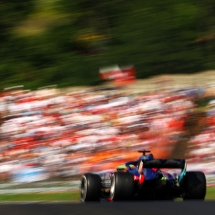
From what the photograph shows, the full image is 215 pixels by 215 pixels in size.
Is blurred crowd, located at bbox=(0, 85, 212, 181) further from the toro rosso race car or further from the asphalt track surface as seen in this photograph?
the asphalt track surface

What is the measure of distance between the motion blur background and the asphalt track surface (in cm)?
788

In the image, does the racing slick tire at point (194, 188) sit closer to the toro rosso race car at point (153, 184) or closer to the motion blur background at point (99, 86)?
the toro rosso race car at point (153, 184)

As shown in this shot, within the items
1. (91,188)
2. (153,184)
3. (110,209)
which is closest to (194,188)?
(153,184)

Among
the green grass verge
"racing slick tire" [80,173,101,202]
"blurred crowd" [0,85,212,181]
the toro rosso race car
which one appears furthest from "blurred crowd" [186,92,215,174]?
"racing slick tire" [80,173,101,202]

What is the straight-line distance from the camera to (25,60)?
53.4ft

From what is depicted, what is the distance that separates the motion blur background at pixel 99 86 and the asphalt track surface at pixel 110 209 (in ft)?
25.9

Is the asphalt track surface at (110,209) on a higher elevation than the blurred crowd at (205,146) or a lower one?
lower

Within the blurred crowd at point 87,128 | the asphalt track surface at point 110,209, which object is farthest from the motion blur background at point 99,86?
the asphalt track surface at point 110,209

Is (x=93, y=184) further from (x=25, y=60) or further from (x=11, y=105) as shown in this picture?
(x=25, y=60)

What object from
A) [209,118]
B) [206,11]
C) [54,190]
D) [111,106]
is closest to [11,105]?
[111,106]

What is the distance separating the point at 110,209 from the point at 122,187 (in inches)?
86.9

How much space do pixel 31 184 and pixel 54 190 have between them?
1531 mm

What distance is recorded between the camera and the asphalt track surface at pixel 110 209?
5143 millimetres

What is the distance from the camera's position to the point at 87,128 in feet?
48.2
